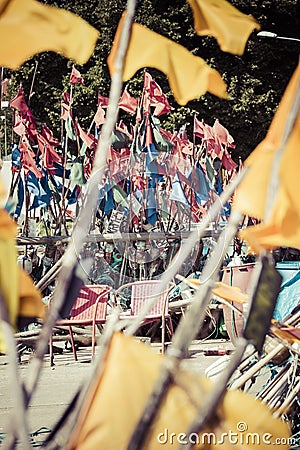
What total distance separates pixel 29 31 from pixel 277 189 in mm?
431

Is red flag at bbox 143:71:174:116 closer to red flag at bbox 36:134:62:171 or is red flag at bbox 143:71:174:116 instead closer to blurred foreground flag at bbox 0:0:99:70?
red flag at bbox 36:134:62:171

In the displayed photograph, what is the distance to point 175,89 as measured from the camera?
1.23 metres

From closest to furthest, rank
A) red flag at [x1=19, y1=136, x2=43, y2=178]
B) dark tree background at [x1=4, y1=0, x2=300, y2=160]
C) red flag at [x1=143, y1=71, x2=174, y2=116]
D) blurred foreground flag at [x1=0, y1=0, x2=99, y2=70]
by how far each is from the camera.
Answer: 1. blurred foreground flag at [x1=0, y1=0, x2=99, y2=70]
2. red flag at [x1=19, y1=136, x2=43, y2=178]
3. red flag at [x1=143, y1=71, x2=174, y2=116]
4. dark tree background at [x1=4, y1=0, x2=300, y2=160]

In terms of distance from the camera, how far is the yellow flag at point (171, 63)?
121cm

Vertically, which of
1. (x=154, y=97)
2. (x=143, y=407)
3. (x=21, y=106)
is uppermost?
(x=154, y=97)

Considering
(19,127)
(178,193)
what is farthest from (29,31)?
(19,127)

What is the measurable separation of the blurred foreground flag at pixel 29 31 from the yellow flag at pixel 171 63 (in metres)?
0.08

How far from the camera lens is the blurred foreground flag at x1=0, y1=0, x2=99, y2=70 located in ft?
3.74

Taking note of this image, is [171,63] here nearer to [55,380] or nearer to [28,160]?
[55,380]

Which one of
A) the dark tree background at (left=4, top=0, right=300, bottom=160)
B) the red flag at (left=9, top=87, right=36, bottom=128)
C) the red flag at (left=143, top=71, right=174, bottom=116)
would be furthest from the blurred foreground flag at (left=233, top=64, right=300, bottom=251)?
the dark tree background at (left=4, top=0, right=300, bottom=160)

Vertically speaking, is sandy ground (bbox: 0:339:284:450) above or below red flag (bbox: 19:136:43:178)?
below

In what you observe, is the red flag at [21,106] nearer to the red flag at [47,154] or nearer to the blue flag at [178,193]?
the red flag at [47,154]

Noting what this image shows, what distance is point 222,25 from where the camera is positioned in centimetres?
122

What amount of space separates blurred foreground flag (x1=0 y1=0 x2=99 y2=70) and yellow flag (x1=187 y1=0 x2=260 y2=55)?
0.62 ft
